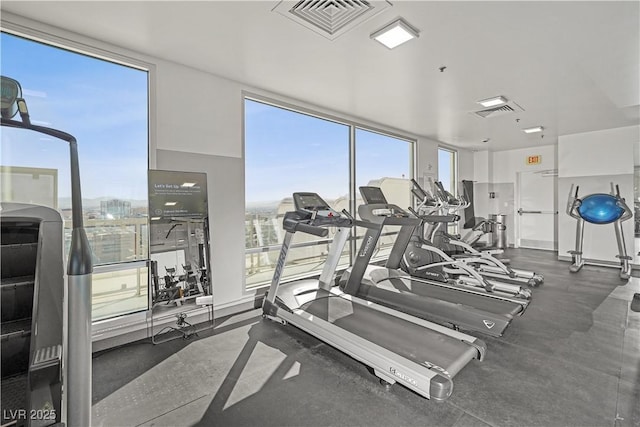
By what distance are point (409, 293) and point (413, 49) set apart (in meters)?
2.63

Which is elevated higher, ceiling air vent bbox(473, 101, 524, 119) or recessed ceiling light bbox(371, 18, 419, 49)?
ceiling air vent bbox(473, 101, 524, 119)

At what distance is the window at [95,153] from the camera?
8.70 feet

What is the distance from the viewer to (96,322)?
2953mm

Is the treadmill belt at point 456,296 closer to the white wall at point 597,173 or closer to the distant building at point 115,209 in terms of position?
the distant building at point 115,209

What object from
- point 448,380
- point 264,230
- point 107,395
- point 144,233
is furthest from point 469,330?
point 144,233

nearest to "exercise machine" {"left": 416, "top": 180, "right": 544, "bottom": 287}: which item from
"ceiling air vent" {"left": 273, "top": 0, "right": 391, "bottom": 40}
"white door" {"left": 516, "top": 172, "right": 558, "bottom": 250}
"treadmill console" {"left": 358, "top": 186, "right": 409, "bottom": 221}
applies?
"treadmill console" {"left": 358, "top": 186, "right": 409, "bottom": 221}

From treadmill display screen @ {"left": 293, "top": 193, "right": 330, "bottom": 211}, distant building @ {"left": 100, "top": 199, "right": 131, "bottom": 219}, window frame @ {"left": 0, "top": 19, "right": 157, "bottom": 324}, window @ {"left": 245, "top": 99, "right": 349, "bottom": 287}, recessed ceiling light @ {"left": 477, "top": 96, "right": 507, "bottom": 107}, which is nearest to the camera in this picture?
window frame @ {"left": 0, "top": 19, "right": 157, "bottom": 324}

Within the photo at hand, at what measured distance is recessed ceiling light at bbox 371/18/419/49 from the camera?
8.77 ft

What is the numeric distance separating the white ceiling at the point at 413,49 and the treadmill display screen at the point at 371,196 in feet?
4.38

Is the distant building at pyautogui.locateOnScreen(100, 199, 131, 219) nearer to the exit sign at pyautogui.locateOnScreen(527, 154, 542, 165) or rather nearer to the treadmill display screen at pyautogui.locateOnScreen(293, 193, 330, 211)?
the treadmill display screen at pyautogui.locateOnScreen(293, 193, 330, 211)

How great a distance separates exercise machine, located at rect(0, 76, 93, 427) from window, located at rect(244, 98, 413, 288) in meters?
2.31

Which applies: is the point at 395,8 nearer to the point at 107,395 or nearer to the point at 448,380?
the point at 448,380

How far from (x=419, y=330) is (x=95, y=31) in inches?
152

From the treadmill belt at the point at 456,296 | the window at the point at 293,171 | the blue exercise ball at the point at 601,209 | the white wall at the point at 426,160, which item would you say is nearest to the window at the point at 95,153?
the window at the point at 293,171
